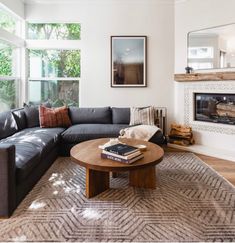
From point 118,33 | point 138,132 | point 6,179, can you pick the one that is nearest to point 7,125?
point 6,179

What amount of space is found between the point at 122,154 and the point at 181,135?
8.19 ft

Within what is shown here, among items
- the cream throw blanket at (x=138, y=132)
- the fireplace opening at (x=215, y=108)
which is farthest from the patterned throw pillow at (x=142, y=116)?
the fireplace opening at (x=215, y=108)

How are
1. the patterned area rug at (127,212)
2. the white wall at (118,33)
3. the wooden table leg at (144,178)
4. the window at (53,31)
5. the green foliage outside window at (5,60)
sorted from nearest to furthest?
the patterned area rug at (127,212) → the wooden table leg at (144,178) → the green foliage outside window at (5,60) → the white wall at (118,33) → the window at (53,31)

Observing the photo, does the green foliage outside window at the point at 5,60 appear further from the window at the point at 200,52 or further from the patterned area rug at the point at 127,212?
the window at the point at 200,52

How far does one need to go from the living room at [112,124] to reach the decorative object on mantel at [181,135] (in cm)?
10

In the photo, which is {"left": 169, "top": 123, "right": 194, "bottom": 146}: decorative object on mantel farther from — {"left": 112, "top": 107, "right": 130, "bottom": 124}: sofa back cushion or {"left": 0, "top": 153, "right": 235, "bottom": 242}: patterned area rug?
{"left": 0, "top": 153, "right": 235, "bottom": 242}: patterned area rug

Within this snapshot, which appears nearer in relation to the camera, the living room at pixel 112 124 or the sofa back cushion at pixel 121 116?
the living room at pixel 112 124

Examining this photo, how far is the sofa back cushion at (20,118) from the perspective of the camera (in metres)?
3.85

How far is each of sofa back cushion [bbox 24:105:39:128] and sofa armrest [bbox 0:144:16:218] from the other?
213 cm

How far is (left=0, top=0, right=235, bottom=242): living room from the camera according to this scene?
1998 mm

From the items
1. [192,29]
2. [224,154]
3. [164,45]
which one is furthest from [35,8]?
[224,154]

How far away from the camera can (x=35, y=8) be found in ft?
15.7

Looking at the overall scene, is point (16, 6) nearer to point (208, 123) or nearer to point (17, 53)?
point (17, 53)

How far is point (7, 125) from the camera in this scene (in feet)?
11.4
